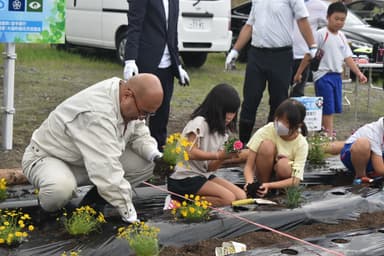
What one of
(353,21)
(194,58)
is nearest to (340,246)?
(194,58)

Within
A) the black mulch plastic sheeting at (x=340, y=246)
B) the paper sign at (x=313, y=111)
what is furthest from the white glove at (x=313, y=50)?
the black mulch plastic sheeting at (x=340, y=246)

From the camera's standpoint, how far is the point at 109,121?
13.9ft

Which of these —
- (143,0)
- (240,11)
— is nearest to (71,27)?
(240,11)

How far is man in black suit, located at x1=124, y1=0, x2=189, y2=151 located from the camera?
6.01 meters

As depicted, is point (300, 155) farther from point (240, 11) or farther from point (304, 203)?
point (240, 11)

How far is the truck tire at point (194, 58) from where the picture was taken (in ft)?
42.9

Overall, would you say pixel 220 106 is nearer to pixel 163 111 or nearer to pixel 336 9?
pixel 163 111

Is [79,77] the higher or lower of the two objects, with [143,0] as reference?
lower

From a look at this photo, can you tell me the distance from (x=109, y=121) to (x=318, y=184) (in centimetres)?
245

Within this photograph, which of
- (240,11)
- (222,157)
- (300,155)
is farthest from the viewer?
(240,11)

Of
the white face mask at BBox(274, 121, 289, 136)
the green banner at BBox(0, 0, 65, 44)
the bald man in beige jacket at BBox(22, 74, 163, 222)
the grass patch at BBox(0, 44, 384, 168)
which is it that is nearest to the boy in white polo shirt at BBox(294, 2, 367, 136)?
the grass patch at BBox(0, 44, 384, 168)

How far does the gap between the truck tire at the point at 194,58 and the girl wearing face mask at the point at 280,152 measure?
24.8 ft

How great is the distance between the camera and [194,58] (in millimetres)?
13195

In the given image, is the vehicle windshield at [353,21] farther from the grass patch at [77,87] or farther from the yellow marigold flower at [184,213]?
the yellow marigold flower at [184,213]
